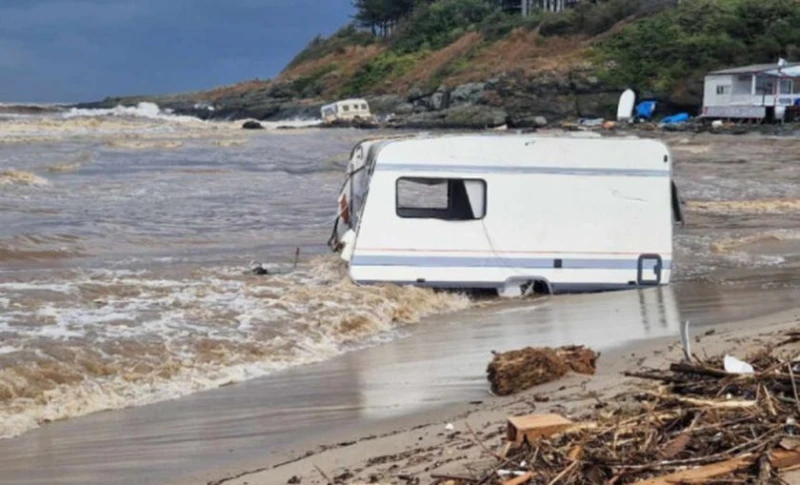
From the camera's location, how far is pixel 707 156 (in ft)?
125

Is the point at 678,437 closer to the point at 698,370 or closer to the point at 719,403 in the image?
the point at 719,403

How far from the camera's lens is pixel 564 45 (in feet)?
259

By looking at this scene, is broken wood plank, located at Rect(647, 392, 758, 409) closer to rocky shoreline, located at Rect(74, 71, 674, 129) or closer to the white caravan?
the white caravan

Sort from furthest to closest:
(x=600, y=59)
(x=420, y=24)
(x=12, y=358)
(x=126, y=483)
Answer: (x=420, y=24) < (x=600, y=59) < (x=12, y=358) < (x=126, y=483)

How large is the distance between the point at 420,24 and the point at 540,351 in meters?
93.6

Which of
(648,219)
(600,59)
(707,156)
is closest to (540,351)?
(648,219)

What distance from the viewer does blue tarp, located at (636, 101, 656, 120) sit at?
64.2m

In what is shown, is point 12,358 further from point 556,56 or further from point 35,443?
point 556,56

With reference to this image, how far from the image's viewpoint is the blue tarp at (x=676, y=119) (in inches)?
2336

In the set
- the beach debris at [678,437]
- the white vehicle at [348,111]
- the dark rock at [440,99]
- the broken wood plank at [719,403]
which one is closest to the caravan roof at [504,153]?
the beach debris at [678,437]

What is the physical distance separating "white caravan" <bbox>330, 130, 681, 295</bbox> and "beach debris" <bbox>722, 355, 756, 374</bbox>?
6764mm

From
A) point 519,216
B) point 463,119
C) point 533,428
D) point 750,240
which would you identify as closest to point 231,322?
point 519,216

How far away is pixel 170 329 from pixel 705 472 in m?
7.23

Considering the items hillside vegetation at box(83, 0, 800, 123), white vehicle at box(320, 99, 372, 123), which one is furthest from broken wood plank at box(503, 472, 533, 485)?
white vehicle at box(320, 99, 372, 123)
